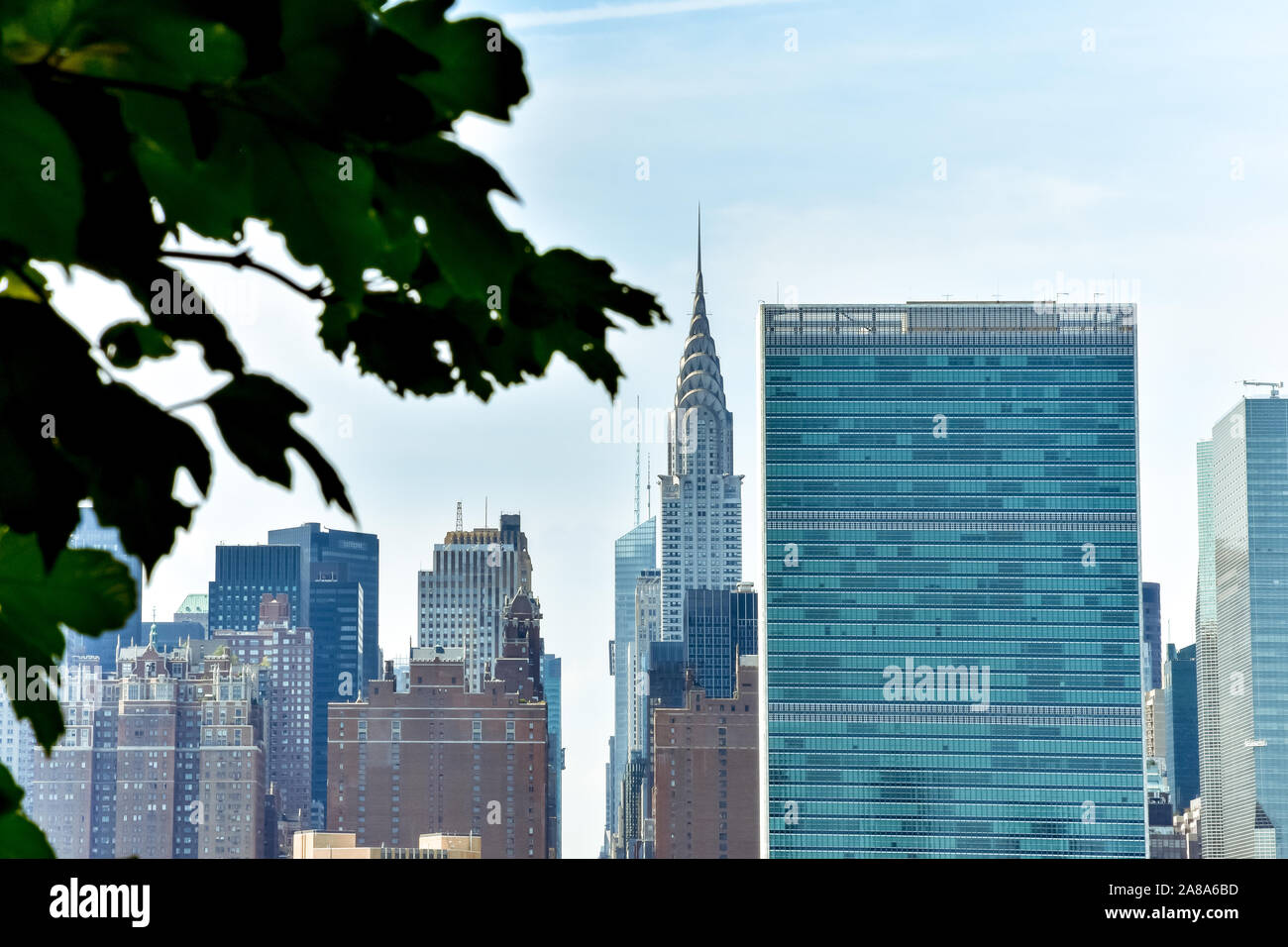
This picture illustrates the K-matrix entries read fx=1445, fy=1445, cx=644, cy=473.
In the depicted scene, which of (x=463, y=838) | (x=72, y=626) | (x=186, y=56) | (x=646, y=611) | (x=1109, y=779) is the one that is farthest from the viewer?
(x=646, y=611)

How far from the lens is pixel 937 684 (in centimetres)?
6731

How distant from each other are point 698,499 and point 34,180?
9655cm

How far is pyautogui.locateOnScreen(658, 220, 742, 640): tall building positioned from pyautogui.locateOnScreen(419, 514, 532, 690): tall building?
17.0m

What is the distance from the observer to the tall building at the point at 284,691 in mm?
70812

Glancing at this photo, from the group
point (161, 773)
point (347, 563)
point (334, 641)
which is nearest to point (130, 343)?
point (161, 773)

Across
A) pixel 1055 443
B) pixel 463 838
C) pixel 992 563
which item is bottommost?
pixel 463 838

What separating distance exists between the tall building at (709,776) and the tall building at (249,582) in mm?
30118

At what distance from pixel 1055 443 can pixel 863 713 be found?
15344mm

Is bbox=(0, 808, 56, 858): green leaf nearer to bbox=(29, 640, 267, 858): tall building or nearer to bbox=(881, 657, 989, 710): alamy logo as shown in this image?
bbox=(881, 657, 989, 710): alamy logo
